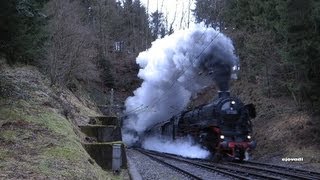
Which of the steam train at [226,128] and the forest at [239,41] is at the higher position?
the forest at [239,41]

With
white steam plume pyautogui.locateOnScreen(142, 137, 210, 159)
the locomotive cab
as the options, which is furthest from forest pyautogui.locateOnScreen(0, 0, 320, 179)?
white steam plume pyautogui.locateOnScreen(142, 137, 210, 159)

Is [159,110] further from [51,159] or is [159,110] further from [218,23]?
[51,159]

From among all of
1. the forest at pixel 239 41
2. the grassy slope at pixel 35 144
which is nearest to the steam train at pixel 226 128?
the forest at pixel 239 41

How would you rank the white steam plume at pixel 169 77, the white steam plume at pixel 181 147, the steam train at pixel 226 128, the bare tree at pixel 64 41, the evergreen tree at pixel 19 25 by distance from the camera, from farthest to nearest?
the white steam plume at pixel 169 77 < the bare tree at pixel 64 41 < the white steam plume at pixel 181 147 < the steam train at pixel 226 128 < the evergreen tree at pixel 19 25

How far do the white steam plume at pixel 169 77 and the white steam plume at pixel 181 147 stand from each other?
13.1 ft

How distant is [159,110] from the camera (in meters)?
42.4

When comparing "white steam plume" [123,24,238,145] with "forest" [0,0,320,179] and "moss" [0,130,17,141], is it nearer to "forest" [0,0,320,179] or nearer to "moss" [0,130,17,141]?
"forest" [0,0,320,179]

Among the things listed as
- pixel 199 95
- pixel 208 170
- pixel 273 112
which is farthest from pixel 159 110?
pixel 208 170

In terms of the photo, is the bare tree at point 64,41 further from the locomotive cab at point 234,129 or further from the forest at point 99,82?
the locomotive cab at point 234,129

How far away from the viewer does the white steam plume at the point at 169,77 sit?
36469mm

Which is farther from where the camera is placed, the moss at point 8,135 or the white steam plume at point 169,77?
the white steam plume at point 169,77

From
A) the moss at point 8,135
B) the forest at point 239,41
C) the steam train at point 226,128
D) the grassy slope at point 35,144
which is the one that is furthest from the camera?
the steam train at point 226,128

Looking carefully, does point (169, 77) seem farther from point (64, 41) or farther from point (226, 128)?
point (226, 128)

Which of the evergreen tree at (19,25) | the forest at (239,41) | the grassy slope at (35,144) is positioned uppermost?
the forest at (239,41)
